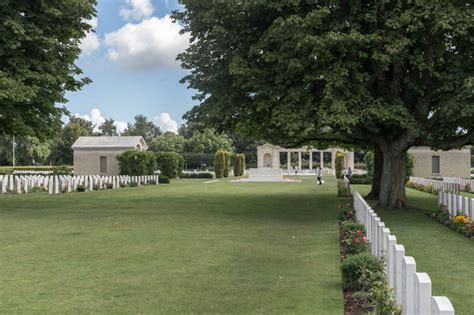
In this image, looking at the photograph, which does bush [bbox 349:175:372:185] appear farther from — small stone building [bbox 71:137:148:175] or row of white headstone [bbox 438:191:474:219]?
row of white headstone [bbox 438:191:474:219]

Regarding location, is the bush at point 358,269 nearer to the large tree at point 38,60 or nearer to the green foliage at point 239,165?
the large tree at point 38,60

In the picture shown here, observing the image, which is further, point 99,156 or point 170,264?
point 99,156

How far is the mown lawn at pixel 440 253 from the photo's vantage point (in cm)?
695

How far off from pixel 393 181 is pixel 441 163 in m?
33.6

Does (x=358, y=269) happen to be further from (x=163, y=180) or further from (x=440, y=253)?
(x=163, y=180)

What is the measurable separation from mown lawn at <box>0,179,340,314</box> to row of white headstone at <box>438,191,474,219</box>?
332 centimetres

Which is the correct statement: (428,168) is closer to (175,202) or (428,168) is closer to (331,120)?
(175,202)

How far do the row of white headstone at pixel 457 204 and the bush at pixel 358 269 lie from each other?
7.21 m

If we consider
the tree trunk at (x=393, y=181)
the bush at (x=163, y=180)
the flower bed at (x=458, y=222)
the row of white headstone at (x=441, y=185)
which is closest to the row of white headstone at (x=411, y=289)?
the flower bed at (x=458, y=222)

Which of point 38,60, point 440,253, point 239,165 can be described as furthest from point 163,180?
point 440,253

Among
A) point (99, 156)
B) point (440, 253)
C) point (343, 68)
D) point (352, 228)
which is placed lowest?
point (440, 253)

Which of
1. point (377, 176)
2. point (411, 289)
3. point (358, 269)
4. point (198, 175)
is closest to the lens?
point (411, 289)

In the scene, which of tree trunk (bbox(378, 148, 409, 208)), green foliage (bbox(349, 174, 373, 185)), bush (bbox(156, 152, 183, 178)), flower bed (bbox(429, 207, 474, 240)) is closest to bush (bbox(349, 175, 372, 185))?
green foliage (bbox(349, 174, 373, 185))

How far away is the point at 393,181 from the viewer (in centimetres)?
1819
